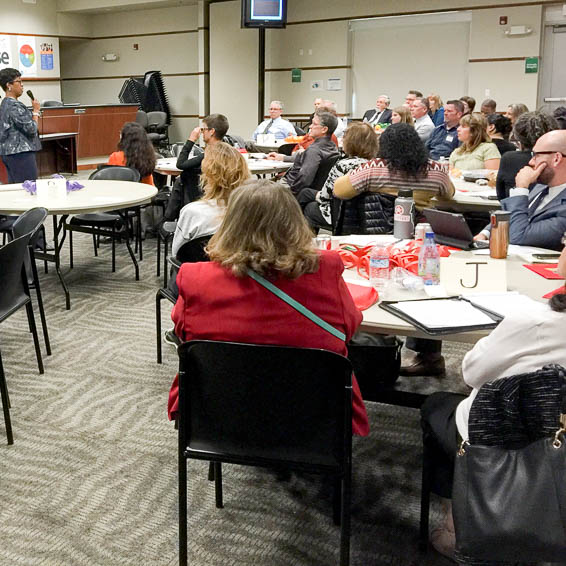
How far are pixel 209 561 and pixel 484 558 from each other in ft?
3.11

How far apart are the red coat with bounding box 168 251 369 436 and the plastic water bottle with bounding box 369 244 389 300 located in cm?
65

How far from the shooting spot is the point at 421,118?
923 cm

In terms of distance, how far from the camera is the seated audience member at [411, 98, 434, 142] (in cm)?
908

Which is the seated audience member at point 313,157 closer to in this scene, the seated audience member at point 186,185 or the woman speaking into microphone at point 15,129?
the seated audience member at point 186,185

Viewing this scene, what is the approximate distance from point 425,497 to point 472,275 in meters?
0.95

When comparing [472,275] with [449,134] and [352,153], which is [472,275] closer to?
[352,153]

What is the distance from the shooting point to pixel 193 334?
6.55ft

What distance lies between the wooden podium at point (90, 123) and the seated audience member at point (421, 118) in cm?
608

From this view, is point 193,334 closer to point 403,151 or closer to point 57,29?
point 403,151

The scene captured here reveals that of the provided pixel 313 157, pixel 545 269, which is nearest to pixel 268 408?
pixel 545 269

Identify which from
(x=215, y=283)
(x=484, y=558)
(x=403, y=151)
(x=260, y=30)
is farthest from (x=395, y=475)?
(x=260, y=30)

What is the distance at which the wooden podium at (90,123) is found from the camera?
1187 cm

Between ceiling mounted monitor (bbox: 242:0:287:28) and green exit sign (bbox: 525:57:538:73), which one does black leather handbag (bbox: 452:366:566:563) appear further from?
ceiling mounted monitor (bbox: 242:0:287:28)

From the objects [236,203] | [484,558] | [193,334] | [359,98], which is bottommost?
[484,558]
